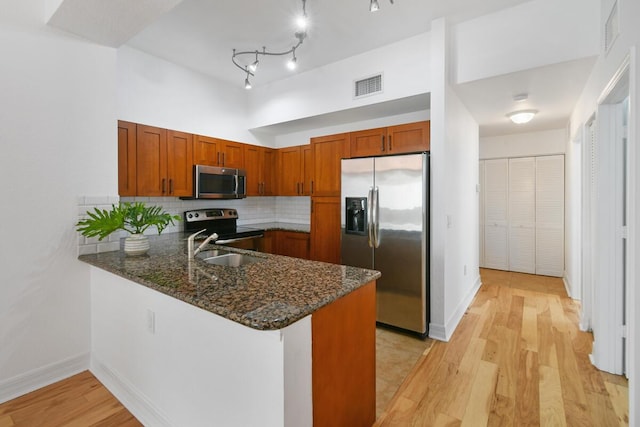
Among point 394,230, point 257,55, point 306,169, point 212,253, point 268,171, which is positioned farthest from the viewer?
point 268,171

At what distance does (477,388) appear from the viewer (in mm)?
2062

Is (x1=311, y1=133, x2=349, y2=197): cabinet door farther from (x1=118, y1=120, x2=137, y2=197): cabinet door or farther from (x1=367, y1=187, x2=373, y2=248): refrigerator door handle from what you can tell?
(x1=118, y1=120, x2=137, y2=197): cabinet door

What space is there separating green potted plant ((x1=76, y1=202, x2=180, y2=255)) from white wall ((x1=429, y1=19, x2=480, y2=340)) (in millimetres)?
2291

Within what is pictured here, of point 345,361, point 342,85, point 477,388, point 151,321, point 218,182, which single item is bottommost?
point 477,388

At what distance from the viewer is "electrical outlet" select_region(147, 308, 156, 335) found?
161 centimetres

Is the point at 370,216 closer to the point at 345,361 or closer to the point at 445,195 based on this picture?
the point at 445,195

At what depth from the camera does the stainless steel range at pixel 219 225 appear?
3.67m

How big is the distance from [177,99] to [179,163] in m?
0.86

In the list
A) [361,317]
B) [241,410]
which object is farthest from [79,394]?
[361,317]

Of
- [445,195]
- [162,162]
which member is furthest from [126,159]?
[445,195]

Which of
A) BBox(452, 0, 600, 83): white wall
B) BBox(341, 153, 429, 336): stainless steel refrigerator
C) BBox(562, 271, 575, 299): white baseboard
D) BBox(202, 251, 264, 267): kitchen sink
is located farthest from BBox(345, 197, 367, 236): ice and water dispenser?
BBox(562, 271, 575, 299): white baseboard

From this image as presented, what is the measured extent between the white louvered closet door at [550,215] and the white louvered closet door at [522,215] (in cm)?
7

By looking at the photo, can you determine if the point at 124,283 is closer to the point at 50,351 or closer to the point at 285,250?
the point at 50,351

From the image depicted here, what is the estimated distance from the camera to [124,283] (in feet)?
6.08
